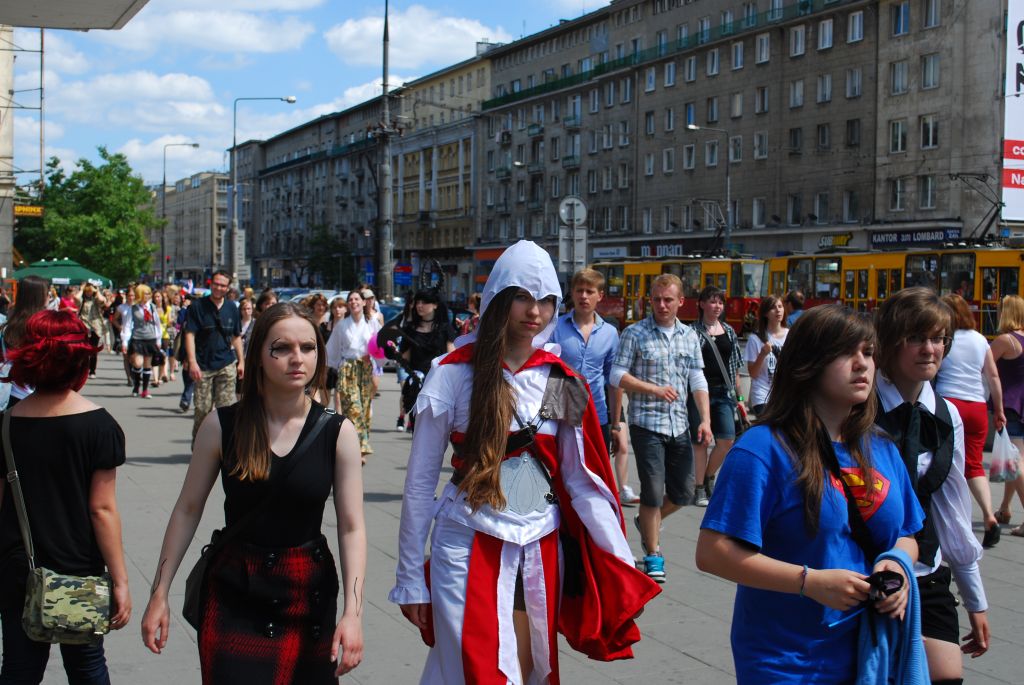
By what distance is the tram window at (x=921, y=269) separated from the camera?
33.0m

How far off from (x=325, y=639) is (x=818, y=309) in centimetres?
166

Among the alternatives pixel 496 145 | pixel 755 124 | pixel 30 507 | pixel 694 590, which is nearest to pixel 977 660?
pixel 694 590

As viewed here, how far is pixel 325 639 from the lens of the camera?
344 centimetres

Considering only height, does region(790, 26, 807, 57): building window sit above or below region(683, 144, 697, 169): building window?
above

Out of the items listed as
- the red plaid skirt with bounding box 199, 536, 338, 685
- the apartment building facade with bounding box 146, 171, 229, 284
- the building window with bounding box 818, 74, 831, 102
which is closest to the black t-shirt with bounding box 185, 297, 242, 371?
the red plaid skirt with bounding box 199, 536, 338, 685

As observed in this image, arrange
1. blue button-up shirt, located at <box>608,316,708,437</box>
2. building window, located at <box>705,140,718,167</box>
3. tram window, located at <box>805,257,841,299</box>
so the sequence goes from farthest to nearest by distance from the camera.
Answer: building window, located at <box>705,140,718,167</box>
tram window, located at <box>805,257,841,299</box>
blue button-up shirt, located at <box>608,316,708,437</box>

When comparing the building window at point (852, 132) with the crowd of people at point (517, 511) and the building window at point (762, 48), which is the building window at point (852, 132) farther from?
the crowd of people at point (517, 511)

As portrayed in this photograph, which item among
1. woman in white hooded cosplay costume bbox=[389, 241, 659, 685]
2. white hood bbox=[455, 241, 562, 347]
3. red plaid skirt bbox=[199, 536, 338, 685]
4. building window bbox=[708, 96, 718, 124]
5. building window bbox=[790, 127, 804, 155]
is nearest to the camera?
red plaid skirt bbox=[199, 536, 338, 685]

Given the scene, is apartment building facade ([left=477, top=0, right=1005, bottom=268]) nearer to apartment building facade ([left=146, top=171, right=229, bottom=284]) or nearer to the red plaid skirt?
the red plaid skirt

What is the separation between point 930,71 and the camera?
4825 cm

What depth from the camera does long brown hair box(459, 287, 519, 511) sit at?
3646 mm

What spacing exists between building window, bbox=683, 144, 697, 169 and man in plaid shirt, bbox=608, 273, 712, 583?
55998 mm

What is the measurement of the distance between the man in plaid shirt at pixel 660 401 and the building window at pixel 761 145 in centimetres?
5119

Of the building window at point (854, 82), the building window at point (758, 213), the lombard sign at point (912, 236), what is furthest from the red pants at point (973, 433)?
the building window at point (758, 213)
